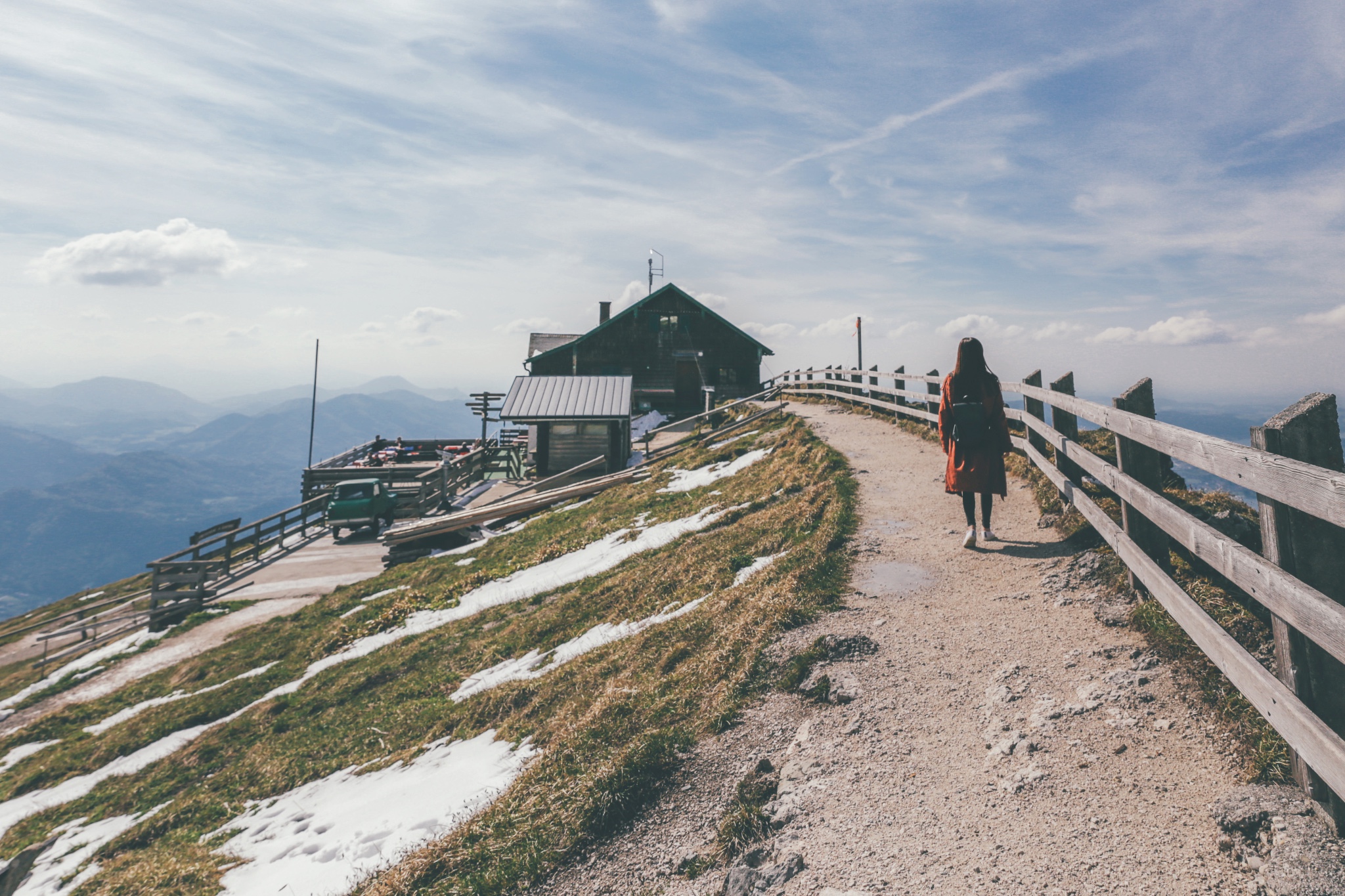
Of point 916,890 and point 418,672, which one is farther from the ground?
point 916,890

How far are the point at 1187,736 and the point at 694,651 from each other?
4023 mm

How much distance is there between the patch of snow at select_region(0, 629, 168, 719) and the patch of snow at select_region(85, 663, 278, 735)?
4.35 m

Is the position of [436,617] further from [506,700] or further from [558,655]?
[506,700]

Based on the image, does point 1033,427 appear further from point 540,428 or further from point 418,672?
point 540,428

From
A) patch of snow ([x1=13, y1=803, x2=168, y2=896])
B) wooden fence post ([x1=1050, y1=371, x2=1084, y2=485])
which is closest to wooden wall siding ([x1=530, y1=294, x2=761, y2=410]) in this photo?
patch of snow ([x1=13, y1=803, x2=168, y2=896])

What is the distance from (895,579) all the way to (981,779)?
10.5 ft

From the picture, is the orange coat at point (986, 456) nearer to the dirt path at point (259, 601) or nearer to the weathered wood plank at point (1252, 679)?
the weathered wood plank at point (1252, 679)

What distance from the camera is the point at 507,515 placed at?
21.9 meters

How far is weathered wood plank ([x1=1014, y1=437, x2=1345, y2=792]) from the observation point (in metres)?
2.56

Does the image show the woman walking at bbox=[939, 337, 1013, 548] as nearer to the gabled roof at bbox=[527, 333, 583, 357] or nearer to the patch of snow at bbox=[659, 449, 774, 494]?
the patch of snow at bbox=[659, 449, 774, 494]

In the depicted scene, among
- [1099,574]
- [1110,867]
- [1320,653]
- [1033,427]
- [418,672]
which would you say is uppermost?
[1033,427]

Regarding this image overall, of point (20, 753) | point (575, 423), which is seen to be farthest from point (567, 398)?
point (20, 753)

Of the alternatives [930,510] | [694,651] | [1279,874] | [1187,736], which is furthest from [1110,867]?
[930,510]

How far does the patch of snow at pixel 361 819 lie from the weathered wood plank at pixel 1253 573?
17.3ft
